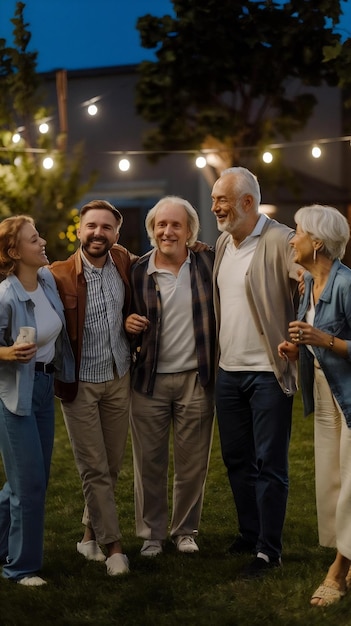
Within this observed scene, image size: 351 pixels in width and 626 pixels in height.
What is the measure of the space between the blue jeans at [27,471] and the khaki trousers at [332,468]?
3.36 ft

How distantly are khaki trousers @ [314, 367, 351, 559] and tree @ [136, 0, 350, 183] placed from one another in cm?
776

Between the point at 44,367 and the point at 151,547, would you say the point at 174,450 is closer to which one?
the point at 151,547

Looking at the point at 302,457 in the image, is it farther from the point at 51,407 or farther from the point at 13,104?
the point at 13,104

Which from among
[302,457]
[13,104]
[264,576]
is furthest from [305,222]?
[13,104]

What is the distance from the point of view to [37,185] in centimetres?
1153

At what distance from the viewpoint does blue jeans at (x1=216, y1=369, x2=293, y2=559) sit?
3844 mm

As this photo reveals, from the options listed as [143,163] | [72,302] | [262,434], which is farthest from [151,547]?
[143,163]

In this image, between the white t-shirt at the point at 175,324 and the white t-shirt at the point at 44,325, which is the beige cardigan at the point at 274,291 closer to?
the white t-shirt at the point at 175,324

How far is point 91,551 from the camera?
4227 millimetres

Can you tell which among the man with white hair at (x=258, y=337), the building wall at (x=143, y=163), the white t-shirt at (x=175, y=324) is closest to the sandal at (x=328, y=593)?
the man with white hair at (x=258, y=337)

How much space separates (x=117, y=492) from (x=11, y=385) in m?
2.15

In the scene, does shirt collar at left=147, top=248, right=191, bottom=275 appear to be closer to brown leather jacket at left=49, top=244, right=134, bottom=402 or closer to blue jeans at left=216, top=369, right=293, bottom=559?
brown leather jacket at left=49, top=244, right=134, bottom=402

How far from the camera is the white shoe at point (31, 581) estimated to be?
3.80m

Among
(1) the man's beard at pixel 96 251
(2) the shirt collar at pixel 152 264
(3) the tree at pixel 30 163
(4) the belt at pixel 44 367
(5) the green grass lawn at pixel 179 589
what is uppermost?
(3) the tree at pixel 30 163
